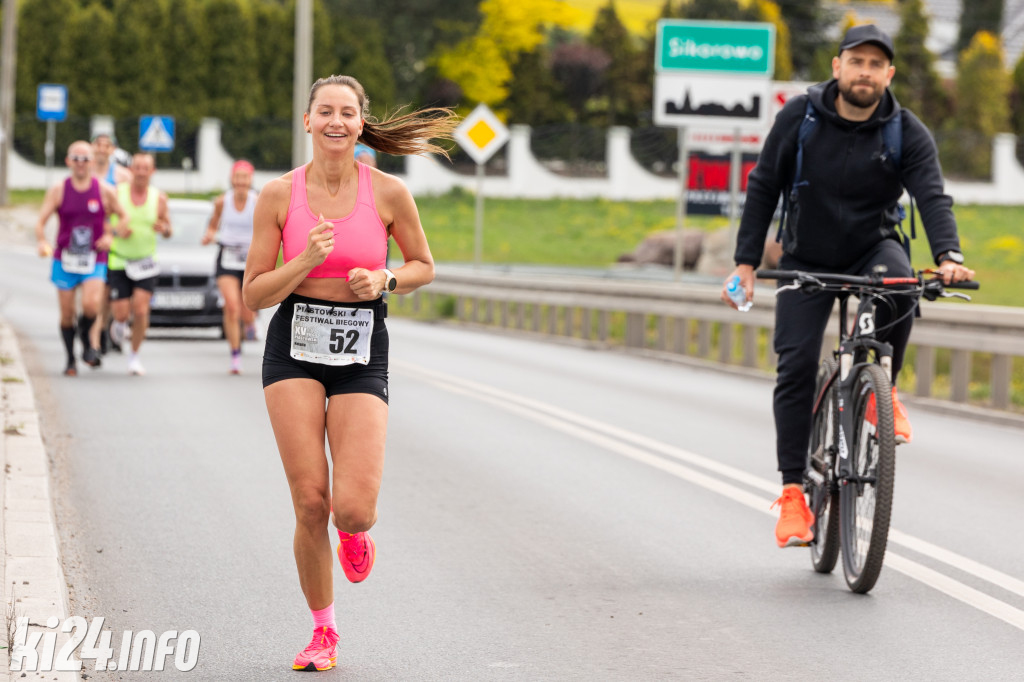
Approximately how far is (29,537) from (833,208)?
3423 mm

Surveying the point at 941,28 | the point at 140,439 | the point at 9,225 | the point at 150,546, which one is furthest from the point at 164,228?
the point at 941,28

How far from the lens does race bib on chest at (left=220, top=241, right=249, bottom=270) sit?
51.1ft

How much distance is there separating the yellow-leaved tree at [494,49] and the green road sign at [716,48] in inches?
2259

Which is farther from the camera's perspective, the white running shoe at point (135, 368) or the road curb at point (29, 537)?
the white running shoe at point (135, 368)

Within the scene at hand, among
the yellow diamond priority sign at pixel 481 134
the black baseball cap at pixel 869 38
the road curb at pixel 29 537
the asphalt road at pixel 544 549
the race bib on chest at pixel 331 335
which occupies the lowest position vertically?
the asphalt road at pixel 544 549

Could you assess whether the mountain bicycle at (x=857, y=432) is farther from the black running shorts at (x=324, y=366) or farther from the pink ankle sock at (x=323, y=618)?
the pink ankle sock at (x=323, y=618)

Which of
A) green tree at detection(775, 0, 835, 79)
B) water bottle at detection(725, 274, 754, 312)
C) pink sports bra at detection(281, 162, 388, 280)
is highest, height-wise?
green tree at detection(775, 0, 835, 79)

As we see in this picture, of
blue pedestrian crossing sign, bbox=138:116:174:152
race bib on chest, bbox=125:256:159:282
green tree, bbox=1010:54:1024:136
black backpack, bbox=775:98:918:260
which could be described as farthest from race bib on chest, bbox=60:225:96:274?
green tree, bbox=1010:54:1024:136

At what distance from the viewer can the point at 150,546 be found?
7.76 meters

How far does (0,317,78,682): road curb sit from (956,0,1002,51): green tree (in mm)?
100846

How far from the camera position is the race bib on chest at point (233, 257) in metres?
15.6

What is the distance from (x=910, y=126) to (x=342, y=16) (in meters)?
67.2

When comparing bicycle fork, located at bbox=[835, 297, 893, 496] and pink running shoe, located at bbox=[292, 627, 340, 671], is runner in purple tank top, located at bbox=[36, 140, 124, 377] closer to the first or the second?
bicycle fork, located at bbox=[835, 297, 893, 496]

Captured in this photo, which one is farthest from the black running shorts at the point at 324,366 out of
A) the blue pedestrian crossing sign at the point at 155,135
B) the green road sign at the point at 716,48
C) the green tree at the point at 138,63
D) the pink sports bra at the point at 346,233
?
the green tree at the point at 138,63
